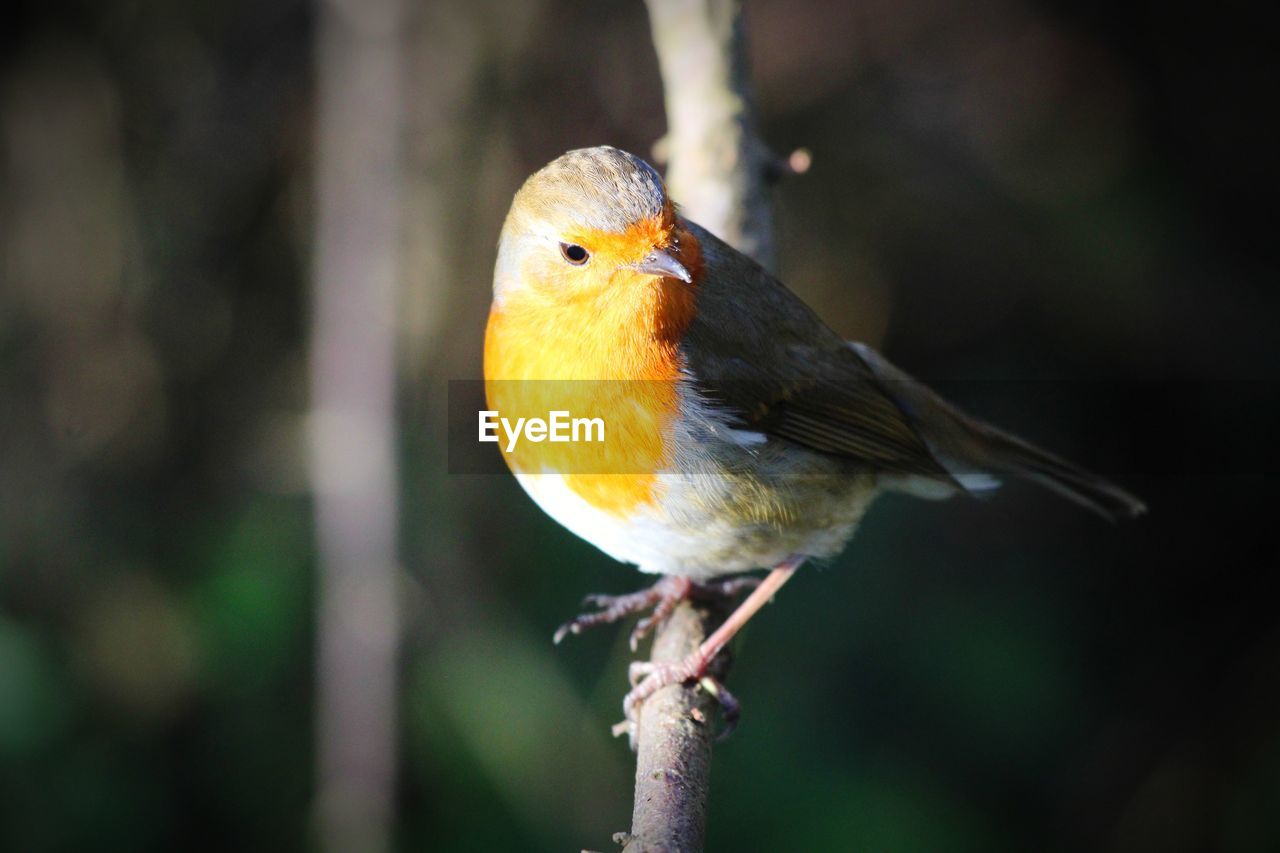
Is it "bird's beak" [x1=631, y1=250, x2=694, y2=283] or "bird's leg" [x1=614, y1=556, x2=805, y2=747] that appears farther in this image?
"bird's leg" [x1=614, y1=556, x2=805, y2=747]

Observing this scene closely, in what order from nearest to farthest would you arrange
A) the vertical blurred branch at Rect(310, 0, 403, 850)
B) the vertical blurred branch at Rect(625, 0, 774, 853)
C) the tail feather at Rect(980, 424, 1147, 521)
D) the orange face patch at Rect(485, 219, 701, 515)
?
the orange face patch at Rect(485, 219, 701, 515) → the vertical blurred branch at Rect(625, 0, 774, 853) → the tail feather at Rect(980, 424, 1147, 521) → the vertical blurred branch at Rect(310, 0, 403, 850)

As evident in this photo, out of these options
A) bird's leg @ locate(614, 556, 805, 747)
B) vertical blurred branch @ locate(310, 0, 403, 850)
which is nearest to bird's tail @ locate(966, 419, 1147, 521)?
bird's leg @ locate(614, 556, 805, 747)

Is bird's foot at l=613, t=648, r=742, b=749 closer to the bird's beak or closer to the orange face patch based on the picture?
the orange face patch

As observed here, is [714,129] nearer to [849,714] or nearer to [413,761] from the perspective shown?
[849,714]

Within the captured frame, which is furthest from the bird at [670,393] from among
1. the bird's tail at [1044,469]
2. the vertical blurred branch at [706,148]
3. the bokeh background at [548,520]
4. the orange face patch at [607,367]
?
the bokeh background at [548,520]

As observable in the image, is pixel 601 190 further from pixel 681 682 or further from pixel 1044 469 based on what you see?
pixel 1044 469

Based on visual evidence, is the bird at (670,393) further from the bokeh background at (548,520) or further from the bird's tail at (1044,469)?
the bokeh background at (548,520)

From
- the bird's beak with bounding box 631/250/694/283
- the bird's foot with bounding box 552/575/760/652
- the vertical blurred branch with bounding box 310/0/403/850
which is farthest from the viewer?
the vertical blurred branch with bounding box 310/0/403/850

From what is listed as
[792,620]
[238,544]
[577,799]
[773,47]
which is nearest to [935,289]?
[773,47]
